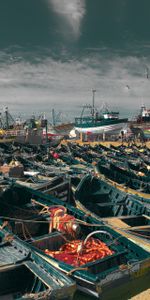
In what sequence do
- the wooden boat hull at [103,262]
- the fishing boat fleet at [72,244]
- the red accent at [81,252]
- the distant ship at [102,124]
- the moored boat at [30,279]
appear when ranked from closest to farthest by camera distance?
the moored boat at [30,279]
the fishing boat fleet at [72,244]
the wooden boat hull at [103,262]
the red accent at [81,252]
the distant ship at [102,124]

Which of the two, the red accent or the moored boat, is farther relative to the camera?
the red accent

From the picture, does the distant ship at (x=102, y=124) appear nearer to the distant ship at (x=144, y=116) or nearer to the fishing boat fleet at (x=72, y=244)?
the distant ship at (x=144, y=116)

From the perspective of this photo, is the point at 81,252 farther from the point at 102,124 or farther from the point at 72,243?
the point at 102,124

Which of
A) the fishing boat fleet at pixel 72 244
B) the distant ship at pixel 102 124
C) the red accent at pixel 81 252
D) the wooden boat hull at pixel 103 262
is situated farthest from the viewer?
the distant ship at pixel 102 124

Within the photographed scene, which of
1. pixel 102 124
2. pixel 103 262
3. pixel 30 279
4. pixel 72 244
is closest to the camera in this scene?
pixel 30 279

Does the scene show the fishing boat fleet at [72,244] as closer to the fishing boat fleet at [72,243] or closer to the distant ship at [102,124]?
the fishing boat fleet at [72,243]

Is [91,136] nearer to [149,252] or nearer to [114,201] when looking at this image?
[114,201]

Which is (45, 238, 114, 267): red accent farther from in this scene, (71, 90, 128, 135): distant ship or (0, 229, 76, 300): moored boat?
(71, 90, 128, 135): distant ship

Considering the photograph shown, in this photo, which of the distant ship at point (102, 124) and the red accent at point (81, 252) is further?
the distant ship at point (102, 124)

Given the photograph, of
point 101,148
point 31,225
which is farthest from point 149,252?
point 101,148

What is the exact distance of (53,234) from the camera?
11336 millimetres

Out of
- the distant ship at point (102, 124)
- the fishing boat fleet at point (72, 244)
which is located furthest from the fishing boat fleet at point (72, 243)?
the distant ship at point (102, 124)

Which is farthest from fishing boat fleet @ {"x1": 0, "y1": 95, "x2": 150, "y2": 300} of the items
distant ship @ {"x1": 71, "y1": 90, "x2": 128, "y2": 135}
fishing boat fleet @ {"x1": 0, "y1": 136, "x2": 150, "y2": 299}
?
distant ship @ {"x1": 71, "y1": 90, "x2": 128, "y2": 135}

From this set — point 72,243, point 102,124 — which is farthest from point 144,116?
point 72,243
